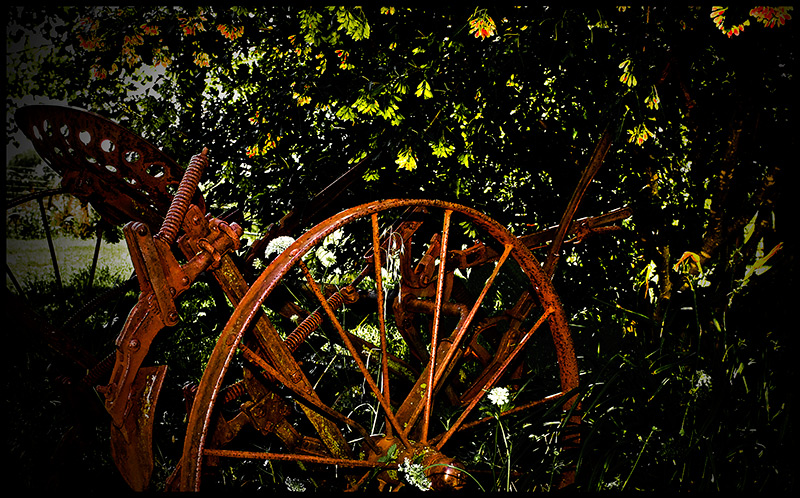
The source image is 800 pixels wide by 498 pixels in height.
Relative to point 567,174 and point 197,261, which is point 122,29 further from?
point 567,174

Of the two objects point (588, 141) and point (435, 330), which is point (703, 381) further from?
point (588, 141)

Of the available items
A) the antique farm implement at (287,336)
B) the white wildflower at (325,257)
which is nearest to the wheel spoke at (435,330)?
the antique farm implement at (287,336)

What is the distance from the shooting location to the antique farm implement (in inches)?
53.1

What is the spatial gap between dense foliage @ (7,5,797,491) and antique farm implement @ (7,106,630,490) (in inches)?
14.7

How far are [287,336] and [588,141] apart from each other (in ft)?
8.04

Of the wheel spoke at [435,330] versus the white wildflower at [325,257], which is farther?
the white wildflower at [325,257]

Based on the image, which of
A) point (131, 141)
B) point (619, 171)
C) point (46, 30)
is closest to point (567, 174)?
point (619, 171)

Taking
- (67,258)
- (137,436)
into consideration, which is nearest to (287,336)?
(137,436)

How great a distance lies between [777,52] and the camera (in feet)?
9.04

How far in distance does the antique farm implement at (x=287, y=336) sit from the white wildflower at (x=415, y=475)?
1.8 inches

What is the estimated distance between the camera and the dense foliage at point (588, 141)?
2.03 m

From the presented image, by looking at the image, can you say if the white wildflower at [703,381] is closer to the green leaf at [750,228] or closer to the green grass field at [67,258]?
the green leaf at [750,228]

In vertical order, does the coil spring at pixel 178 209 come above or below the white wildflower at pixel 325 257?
above

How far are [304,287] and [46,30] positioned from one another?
8.24ft
